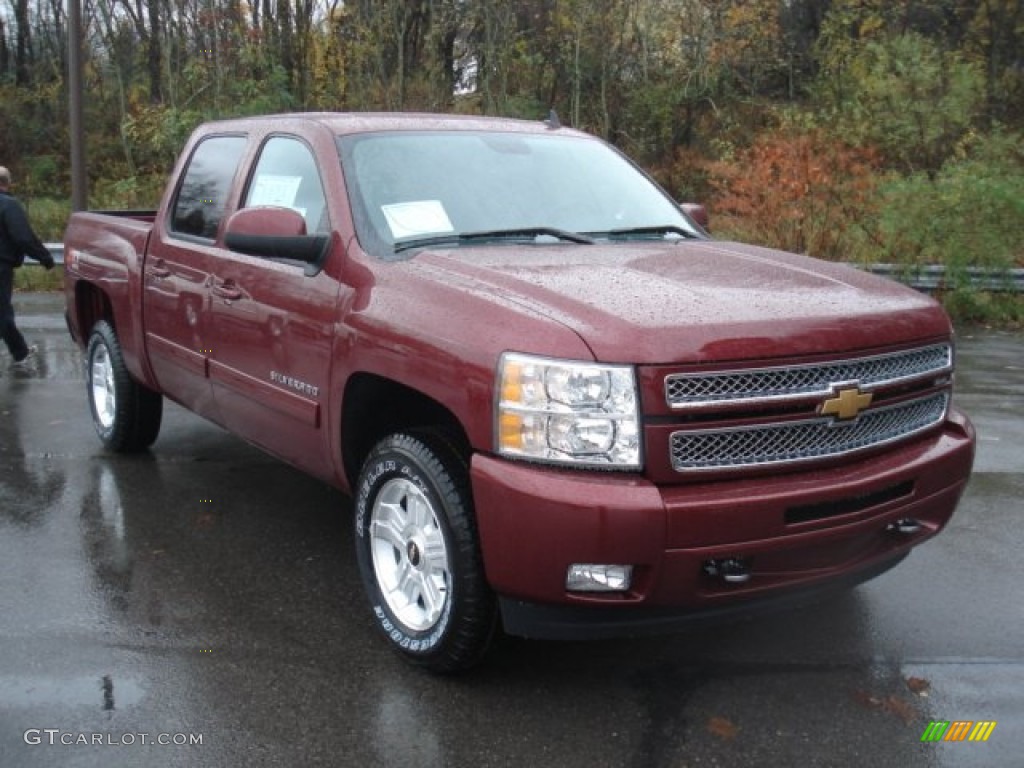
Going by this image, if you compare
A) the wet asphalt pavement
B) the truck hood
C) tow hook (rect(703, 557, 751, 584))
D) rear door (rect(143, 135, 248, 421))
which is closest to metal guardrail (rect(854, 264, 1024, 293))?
the wet asphalt pavement

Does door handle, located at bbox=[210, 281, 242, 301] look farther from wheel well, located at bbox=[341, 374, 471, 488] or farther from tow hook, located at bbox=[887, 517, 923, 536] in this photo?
tow hook, located at bbox=[887, 517, 923, 536]

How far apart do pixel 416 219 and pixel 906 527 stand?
2.13 metres

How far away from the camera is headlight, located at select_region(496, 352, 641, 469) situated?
305 cm

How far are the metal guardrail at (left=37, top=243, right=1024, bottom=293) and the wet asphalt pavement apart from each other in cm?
724

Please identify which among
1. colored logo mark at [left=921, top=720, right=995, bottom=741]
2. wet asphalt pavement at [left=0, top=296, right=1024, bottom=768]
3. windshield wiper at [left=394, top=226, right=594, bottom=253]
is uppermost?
windshield wiper at [left=394, top=226, right=594, bottom=253]

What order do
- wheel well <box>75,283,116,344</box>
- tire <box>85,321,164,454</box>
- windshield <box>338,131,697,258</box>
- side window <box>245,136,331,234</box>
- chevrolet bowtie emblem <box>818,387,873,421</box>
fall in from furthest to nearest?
1. wheel well <box>75,283,116,344</box>
2. tire <box>85,321,164,454</box>
3. side window <box>245,136,331,234</box>
4. windshield <box>338,131,697,258</box>
5. chevrolet bowtie emblem <box>818,387,873,421</box>

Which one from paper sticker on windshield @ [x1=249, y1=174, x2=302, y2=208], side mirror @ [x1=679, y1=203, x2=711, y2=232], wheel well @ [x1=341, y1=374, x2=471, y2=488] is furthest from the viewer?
side mirror @ [x1=679, y1=203, x2=711, y2=232]

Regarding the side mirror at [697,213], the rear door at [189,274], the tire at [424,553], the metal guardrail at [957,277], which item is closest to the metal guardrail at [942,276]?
the metal guardrail at [957,277]

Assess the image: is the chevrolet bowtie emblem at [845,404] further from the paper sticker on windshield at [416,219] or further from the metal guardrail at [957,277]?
the metal guardrail at [957,277]

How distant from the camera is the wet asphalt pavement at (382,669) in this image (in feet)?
10.5

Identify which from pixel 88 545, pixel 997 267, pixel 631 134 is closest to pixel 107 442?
pixel 88 545

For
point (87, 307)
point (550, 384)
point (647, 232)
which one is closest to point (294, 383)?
Result: point (550, 384)

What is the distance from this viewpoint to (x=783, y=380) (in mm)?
3205

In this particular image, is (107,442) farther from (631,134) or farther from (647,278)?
(631,134)
